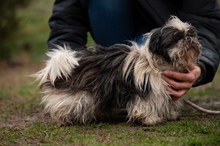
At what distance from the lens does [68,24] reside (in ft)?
13.0

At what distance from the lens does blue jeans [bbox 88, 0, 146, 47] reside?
3768mm

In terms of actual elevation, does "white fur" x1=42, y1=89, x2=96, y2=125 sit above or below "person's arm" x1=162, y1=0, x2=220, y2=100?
below

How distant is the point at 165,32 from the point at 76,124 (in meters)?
0.92

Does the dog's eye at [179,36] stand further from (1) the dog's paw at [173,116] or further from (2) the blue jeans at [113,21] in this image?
(2) the blue jeans at [113,21]

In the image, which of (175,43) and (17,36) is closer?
(175,43)

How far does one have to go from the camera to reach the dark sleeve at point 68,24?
3.85m

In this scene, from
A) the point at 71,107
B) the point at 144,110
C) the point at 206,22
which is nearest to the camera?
the point at 144,110

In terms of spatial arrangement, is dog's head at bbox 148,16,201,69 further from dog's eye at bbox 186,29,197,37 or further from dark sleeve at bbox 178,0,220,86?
dark sleeve at bbox 178,0,220,86

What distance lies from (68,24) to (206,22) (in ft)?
3.98

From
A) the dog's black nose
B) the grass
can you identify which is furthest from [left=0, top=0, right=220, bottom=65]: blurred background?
the dog's black nose

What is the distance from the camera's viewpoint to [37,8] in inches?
492

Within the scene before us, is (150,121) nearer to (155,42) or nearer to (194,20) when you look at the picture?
(155,42)

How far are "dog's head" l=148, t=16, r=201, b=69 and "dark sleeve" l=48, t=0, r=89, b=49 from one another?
1098 mm

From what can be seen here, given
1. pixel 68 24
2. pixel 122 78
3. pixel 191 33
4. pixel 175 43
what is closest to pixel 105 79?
pixel 122 78
